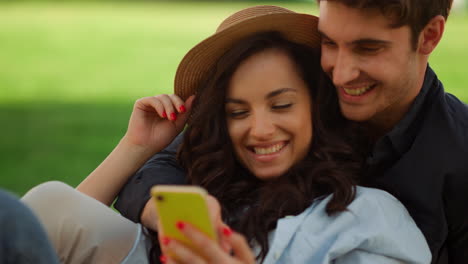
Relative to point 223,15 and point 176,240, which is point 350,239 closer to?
point 176,240

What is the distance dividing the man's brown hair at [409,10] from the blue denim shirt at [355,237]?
72 cm

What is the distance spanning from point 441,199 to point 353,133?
533 mm

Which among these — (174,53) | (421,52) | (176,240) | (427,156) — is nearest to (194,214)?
(176,240)

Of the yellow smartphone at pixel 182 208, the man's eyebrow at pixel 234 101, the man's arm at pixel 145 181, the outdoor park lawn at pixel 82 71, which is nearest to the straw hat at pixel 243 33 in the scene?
the man's eyebrow at pixel 234 101

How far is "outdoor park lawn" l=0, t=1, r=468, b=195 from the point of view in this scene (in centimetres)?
804

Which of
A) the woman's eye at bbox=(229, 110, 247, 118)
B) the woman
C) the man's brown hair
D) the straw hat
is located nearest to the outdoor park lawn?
the woman

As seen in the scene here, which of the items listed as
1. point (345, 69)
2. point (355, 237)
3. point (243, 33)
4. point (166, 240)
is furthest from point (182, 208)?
point (243, 33)

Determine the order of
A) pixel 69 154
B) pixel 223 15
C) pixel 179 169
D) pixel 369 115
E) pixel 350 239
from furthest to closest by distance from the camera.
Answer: pixel 223 15 → pixel 69 154 → pixel 179 169 → pixel 369 115 → pixel 350 239

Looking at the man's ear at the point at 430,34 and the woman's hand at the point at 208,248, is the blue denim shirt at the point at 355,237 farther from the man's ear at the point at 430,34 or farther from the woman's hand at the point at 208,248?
the man's ear at the point at 430,34

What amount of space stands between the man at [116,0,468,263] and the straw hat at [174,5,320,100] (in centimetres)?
15

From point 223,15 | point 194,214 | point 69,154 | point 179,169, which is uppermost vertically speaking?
point 194,214

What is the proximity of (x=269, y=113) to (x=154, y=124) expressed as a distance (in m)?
0.70

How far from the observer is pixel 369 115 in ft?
10.4

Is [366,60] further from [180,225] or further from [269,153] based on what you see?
[180,225]
